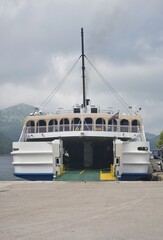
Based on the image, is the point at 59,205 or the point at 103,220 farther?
the point at 59,205

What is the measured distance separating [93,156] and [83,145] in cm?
151

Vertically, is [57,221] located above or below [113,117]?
below

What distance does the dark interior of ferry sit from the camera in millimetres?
31625

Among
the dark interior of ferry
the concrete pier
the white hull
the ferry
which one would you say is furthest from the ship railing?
the concrete pier

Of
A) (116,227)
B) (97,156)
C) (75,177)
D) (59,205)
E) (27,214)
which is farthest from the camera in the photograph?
(97,156)

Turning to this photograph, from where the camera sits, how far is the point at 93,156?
106ft

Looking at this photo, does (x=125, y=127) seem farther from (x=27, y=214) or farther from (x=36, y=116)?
(x=27, y=214)

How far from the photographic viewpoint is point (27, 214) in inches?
378

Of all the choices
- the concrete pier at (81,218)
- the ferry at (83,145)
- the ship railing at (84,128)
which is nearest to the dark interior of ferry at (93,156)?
the ferry at (83,145)

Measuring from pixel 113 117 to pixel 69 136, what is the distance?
391 cm

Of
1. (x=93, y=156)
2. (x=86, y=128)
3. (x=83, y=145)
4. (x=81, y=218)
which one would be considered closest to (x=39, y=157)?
(x=86, y=128)

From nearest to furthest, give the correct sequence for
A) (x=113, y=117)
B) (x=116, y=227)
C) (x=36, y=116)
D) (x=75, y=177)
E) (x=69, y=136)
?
(x=116, y=227), (x=75, y=177), (x=69, y=136), (x=113, y=117), (x=36, y=116)

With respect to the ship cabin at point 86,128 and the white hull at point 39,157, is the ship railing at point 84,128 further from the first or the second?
the white hull at point 39,157

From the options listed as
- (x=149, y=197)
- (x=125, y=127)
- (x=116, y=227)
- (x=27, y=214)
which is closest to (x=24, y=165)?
(x=125, y=127)
